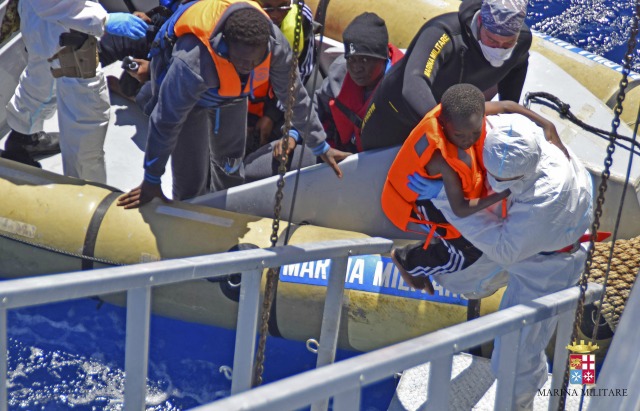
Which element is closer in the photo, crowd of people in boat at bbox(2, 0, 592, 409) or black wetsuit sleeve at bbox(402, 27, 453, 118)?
crowd of people in boat at bbox(2, 0, 592, 409)

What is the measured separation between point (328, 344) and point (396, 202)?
0.67m

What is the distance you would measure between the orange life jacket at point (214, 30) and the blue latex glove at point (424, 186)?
2.81ft

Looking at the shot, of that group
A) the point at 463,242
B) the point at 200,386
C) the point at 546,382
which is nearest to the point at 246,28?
the point at 463,242

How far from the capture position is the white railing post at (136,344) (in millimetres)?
2252

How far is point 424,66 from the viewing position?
369 cm

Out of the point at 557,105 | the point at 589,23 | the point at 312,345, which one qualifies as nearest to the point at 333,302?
the point at 312,345

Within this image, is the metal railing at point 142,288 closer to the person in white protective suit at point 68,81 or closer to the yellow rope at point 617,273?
the yellow rope at point 617,273

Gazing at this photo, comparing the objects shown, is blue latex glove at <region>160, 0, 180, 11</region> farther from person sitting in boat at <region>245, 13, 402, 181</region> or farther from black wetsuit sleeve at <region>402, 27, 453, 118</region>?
black wetsuit sleeve at <region>402, 27, 453, 118</region>

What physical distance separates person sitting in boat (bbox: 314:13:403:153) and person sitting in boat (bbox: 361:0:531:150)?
0.74ft

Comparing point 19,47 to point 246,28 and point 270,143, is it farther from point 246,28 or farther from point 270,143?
point 246,28

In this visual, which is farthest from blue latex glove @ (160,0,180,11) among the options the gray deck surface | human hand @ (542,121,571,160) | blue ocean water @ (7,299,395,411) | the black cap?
the gray deck surface

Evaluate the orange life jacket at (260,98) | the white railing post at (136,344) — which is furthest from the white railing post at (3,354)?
the orange life jacket at (260,98)

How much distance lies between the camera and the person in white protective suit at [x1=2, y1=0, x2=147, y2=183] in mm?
3997

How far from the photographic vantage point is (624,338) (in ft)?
6.28
